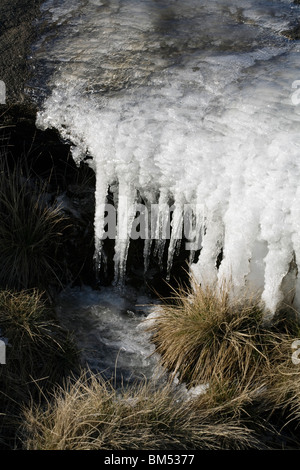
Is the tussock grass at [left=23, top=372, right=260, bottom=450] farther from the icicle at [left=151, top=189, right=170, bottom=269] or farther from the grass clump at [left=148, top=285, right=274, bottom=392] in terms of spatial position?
the icicle at [left=151, top=189, right=170, bottom=269]

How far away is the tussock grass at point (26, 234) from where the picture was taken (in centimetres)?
448

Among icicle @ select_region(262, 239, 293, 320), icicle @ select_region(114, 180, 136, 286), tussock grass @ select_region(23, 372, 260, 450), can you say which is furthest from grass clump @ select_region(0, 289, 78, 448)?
icicle @ select_region(262, 239, 293, 320)

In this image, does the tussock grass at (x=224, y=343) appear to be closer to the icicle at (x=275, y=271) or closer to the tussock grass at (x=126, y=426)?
the icicle at (x=275, y=271)

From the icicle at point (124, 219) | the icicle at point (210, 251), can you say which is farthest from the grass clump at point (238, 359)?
the icicle at point (124, 219)

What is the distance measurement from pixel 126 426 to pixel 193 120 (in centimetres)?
211

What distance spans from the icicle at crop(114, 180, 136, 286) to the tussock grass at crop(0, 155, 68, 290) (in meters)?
0.47

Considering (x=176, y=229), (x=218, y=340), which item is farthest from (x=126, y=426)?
(x=176, y=229)

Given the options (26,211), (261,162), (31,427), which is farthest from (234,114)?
(31,427)

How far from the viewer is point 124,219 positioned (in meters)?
4.47

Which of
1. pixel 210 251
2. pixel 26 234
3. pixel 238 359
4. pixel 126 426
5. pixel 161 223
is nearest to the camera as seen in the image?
pixel 126 426

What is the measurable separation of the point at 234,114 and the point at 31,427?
7.96 feet

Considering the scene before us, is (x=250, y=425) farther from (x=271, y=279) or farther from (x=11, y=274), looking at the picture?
(x=11, y=274)

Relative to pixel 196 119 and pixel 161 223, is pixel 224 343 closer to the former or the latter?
pixel 161 223

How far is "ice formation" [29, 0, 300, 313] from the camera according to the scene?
3.92m
